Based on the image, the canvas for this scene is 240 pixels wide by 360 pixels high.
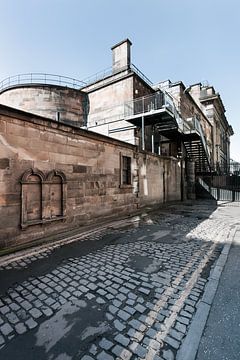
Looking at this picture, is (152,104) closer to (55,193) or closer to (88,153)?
(88,153)

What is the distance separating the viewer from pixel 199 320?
266 centimetres

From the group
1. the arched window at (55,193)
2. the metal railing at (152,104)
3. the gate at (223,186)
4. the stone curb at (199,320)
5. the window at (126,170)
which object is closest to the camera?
the stone curb at (199,320)

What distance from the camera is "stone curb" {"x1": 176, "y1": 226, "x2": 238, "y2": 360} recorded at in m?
2.18

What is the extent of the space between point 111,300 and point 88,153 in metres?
5.80

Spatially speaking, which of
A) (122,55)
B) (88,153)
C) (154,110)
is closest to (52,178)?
(88,153)

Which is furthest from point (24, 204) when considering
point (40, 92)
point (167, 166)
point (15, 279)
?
point (40, 92)

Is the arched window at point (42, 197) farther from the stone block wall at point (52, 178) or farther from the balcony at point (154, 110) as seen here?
the balcony at point (154, 110)

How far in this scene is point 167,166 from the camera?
15.1 metres

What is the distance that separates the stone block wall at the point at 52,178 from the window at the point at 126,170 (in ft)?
1.42

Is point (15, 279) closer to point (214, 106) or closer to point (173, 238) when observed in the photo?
point (173, 238)

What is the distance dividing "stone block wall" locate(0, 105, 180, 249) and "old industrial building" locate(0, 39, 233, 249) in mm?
27

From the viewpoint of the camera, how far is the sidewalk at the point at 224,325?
2191mm

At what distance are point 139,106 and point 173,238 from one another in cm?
1266

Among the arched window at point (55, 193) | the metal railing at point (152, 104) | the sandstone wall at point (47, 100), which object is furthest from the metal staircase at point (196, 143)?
the arched window at point (55, 193)
